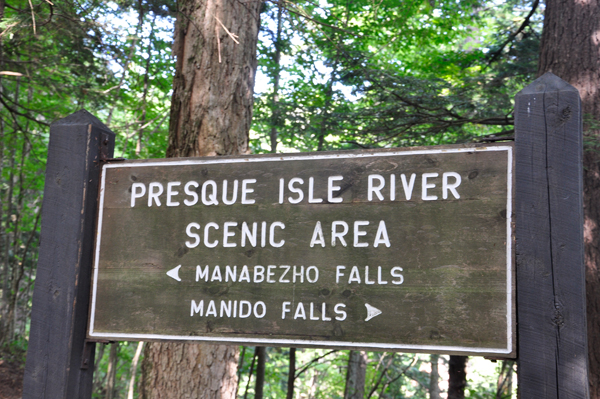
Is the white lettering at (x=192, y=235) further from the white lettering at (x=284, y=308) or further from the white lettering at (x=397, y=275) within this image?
the white lettering at (x=397, y=275)

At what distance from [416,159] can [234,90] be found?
245 cm

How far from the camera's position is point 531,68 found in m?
8.79

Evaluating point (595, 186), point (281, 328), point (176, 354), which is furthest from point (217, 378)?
point (595, 186)

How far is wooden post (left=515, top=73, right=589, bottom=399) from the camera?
163 centimetres

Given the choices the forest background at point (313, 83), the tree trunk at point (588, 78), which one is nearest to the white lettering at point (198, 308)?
the tree trunk at point (588, 78)

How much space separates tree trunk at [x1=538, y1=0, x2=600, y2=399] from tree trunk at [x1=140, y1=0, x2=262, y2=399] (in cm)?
344

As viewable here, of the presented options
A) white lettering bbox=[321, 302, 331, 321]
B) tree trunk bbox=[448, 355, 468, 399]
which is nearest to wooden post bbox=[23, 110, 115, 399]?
white lettering bbox=[321, 302, 331, 321]

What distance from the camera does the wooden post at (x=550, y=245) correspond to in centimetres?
163

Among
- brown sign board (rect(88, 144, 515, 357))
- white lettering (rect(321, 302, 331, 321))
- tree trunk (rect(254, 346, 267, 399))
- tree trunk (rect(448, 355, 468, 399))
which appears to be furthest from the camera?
tree trunk (rect(254, 346, 267, 399))

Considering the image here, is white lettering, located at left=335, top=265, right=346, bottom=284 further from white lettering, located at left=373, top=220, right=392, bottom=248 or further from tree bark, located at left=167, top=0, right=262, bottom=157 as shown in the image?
tree bark, located at left=167, top=0, right=262, bottom=157

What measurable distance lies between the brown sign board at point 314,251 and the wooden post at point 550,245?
57 millimetres

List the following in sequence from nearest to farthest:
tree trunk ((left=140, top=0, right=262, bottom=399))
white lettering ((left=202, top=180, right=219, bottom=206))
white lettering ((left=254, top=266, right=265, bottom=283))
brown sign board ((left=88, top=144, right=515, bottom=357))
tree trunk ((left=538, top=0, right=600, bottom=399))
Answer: brown sign board ((left=88, top=144, right=515, bottom=357)), white lettering ((left=254, top=266, right=265, bottom=283)), white lettering ((left=202, top=180, right=219, bottom=206)), tree trunk ((left=140, top=0, right=262, bottom=399)), tree trunk ((left=538, top=0, right=600, bottom=399))

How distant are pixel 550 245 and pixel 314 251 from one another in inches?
34.7

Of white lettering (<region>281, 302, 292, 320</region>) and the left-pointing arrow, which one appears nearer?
white lettering (<region>281, 302, 292, 320</region>)
